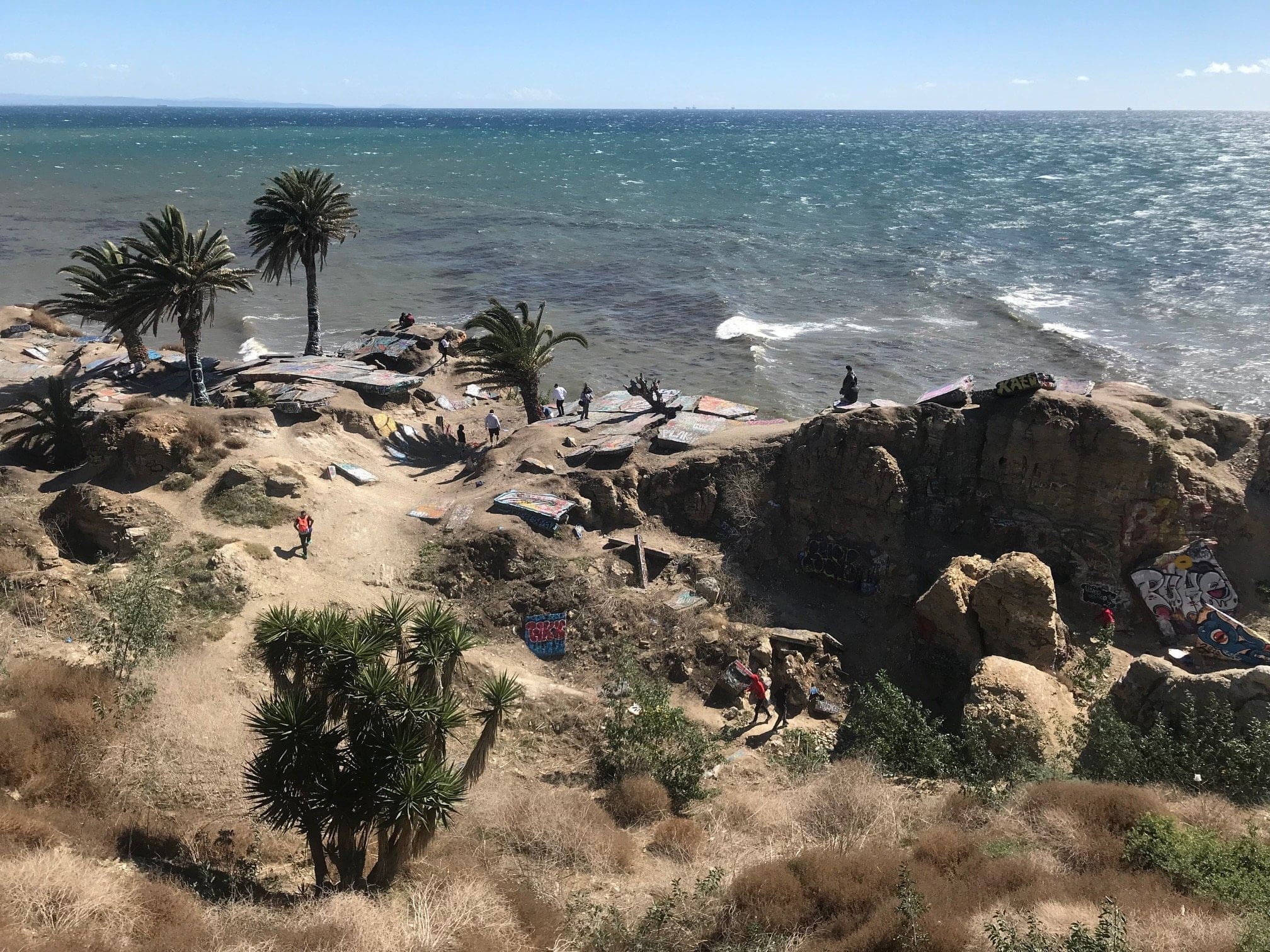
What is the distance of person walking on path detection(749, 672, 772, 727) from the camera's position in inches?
874

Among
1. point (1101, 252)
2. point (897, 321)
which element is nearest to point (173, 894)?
point (897, 321)

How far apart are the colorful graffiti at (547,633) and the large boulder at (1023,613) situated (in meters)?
10.9

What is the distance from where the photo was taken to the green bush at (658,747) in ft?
61.6

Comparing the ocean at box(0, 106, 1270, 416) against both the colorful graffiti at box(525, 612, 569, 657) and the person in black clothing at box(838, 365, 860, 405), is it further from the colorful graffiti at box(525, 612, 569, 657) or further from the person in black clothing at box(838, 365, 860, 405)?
the colorful graffiti at box(525, 612, 569, 657)

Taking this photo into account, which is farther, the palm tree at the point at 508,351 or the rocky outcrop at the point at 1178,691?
the palm tree at the point at 508,351

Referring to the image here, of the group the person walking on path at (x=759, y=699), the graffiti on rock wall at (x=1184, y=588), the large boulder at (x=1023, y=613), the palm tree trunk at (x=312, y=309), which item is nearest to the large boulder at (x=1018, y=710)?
the large boulder at (x=1023, y=613)

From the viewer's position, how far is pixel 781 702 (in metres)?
22.8

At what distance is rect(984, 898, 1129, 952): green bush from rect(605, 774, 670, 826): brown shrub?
7.29 metres

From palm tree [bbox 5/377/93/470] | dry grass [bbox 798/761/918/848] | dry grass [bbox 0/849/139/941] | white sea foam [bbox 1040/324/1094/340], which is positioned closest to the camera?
dry grass [bbox 0/849/139/941]

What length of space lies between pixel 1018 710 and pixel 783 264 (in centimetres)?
6263

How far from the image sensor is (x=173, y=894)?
42.4ft

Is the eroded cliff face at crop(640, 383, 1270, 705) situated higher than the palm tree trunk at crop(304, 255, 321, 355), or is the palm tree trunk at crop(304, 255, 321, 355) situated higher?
the palm tree trunk at crop(304, 255, 321, 355)

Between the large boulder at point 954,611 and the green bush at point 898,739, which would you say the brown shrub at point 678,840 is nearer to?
the green bush at point 898,739

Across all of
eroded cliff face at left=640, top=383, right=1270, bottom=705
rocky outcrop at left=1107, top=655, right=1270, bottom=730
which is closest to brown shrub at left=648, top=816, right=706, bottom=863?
eroded cliff face at left=640, top=383, right=1270, bottom=705
